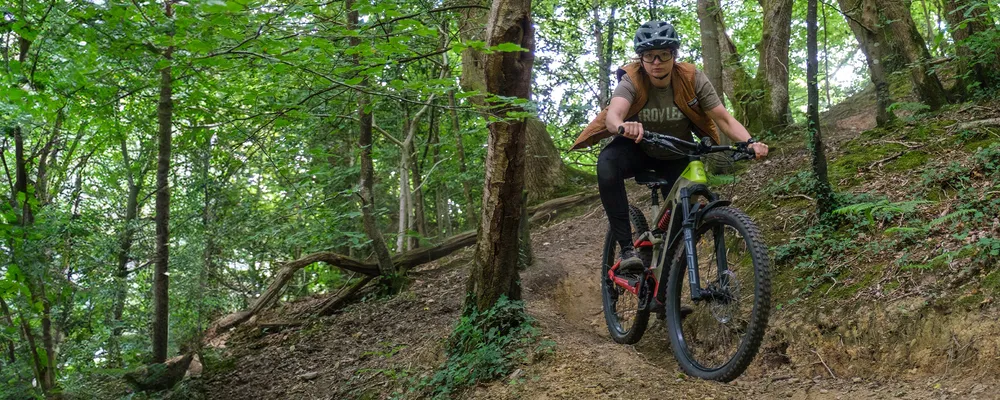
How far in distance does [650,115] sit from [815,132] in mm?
1821

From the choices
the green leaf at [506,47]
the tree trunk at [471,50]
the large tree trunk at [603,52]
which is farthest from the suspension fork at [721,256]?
the large tree trunk at [603,52]

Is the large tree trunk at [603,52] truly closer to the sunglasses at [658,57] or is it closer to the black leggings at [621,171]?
the black leggings at [621,171]

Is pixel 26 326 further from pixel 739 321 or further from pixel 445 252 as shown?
pixel 739 321

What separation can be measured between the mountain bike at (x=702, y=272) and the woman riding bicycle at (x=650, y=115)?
13 cm

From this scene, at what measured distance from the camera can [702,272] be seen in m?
4.00

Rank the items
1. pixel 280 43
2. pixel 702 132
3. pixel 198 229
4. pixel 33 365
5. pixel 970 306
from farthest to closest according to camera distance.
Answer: pixel 198 229 → pixel 33 365 → pixel 702 132 → pixel 280 43 → pixel 970 306

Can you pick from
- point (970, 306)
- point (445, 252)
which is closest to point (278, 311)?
point (445, 252)

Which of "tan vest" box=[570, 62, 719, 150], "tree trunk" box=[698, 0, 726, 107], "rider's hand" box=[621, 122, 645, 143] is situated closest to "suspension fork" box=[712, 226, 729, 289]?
"rider's hand" box=[621, 122, 645, 143]

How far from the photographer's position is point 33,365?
7395 millimetres

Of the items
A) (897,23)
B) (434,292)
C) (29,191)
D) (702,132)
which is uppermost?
(897,23)

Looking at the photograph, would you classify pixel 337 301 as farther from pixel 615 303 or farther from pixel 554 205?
pixel 615 303

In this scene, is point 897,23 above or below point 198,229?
above

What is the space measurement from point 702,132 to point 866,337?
170 centimetres

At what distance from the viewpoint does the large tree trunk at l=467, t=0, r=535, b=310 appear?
4.44 metres
